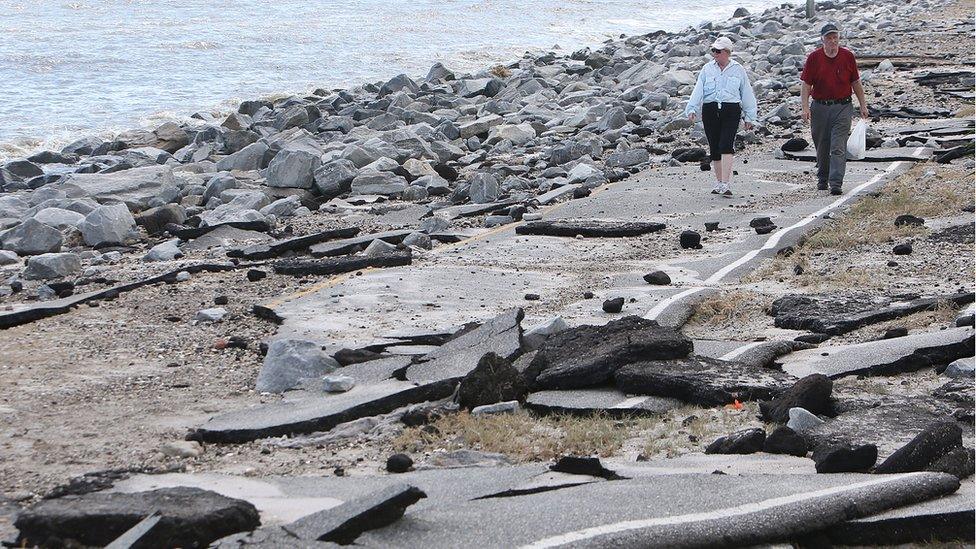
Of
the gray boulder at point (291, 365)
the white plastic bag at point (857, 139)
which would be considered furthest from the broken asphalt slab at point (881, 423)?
the white plastic bag at point (857, 139)

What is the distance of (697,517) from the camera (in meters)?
4.09

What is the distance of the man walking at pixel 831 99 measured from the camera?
11.8m

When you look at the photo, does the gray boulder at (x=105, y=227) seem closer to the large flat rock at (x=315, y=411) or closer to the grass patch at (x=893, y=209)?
the large flat rock at (x=315, y=411)

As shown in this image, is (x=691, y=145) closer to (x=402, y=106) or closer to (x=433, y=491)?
(x=402, y=106)

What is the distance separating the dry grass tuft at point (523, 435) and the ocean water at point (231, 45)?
19012 mm

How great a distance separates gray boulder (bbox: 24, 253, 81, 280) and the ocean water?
13447mm

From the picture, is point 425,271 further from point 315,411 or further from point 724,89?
point 724,89

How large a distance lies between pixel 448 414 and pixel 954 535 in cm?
253

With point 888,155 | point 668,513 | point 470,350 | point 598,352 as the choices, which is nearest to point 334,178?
point 888,155

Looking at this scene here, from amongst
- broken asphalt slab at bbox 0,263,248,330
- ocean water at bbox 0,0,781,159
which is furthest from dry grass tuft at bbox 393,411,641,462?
ocean water at bbox 0,0,781,159

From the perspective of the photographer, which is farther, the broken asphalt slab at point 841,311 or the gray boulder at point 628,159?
the gray boulder at point 628,159

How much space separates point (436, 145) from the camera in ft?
58.4

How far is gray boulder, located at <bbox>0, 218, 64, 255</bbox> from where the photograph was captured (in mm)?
11734

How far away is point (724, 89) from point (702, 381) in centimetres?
672
